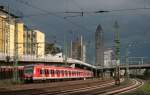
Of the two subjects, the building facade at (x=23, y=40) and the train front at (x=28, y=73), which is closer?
the train front at (x=28, y=73)

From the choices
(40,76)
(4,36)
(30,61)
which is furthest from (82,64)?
(40,76)

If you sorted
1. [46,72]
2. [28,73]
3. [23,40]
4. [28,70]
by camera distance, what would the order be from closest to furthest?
[28,73], [28,70], [46,72], [23,40]

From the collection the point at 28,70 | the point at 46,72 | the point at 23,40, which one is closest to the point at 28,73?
the point at 28,70

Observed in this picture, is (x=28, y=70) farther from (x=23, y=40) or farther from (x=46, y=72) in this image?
(x=23, y=40)

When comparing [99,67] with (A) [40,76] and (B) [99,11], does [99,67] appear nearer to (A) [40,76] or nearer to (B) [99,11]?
(A) [40,76]

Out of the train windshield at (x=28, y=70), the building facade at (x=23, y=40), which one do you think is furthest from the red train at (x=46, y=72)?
the building facade at (x=23, y=40)

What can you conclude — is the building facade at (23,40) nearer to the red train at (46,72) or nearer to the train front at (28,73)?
the red train at (46,72)

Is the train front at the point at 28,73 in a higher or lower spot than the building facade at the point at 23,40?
lower

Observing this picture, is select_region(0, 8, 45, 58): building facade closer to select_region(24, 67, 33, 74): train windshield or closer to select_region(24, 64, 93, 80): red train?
select_region(24, 64, 93, 80): red train

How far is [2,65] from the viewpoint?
86625 mm

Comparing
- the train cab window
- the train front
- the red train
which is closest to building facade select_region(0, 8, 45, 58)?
the red train

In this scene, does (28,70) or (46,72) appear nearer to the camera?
(28,70)

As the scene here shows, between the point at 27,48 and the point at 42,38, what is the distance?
23.6 m

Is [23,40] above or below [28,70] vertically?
above
